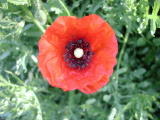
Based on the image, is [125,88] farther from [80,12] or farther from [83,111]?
[80,12]

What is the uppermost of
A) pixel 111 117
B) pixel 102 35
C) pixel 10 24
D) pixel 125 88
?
pixel 10 24

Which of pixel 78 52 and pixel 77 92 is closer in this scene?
pixel 78 52

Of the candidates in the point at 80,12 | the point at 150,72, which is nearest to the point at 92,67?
the point at 80,12

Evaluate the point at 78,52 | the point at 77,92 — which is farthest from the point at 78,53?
the point at 77,92

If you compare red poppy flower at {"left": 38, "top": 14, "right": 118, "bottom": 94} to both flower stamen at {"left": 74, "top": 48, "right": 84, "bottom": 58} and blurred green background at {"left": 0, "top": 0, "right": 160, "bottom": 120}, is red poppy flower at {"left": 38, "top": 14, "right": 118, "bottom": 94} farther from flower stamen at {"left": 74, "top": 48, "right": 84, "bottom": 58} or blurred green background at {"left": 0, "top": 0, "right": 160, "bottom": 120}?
blurred green background at {"left": 0, "top": 0, "right": 160, "bottom": 120}

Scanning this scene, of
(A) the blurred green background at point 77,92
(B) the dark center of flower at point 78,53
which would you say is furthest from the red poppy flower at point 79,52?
(A) the blurred green background at point 77,92

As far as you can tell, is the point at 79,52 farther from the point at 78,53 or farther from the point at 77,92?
the point at 77,92

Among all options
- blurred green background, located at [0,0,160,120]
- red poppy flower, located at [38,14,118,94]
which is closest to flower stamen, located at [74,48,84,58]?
red poppy flower, located at [38,14,118,94]
